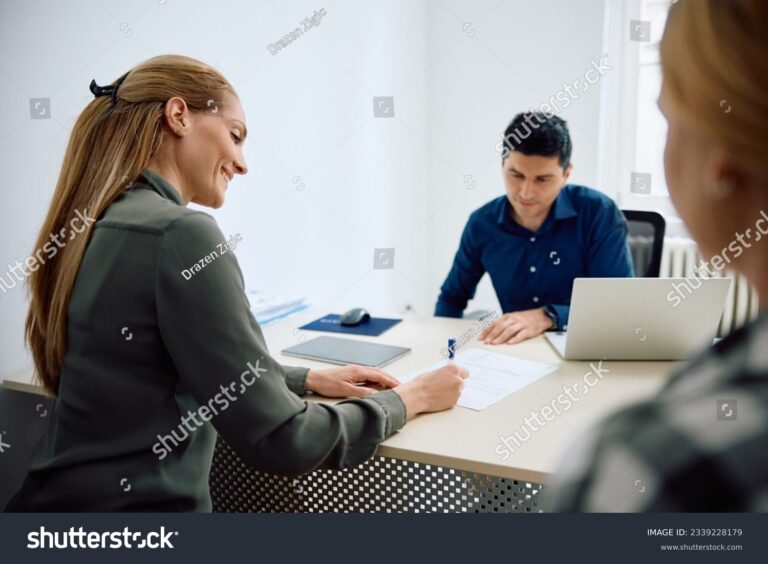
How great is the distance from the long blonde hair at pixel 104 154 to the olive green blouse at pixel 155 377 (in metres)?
0.06

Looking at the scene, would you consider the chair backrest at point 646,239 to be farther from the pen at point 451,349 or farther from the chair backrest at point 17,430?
the chair backrest at point 17,430

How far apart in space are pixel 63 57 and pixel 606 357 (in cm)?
159

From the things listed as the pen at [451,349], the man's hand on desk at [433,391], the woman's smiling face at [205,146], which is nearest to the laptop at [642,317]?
the pen at [451,349]

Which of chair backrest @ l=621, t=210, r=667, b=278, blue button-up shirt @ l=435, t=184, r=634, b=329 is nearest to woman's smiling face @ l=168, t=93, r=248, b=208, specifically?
blue button-up shirt @ l=435, t=184, r=634, b=329

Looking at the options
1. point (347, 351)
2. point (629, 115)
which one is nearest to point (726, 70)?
point (347, 351)

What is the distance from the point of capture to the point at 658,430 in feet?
1.10

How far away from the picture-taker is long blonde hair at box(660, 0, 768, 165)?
0.35m

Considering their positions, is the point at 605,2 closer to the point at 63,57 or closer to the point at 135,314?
the point at 63,57

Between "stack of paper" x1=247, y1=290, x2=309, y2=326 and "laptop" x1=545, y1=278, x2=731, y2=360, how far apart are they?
0.92 m

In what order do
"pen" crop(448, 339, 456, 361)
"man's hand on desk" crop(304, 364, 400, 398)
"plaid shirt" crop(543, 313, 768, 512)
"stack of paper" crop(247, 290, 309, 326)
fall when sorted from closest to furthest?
"plaid shirt" crop(543, 313, 768, 512) → "man's hand on desk" crop(304, 364, 400, 398) → "pen" crop(448, 339, 456, 361) → "stack of paper" crop(247, 290, 309, 326)

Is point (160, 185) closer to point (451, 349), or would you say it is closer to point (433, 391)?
point (433, 391)

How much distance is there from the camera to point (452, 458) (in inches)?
44.3

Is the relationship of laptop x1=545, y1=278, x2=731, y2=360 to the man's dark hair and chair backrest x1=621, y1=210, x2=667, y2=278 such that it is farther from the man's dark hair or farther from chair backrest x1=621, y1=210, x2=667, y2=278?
chair backrest x1=621, y1=210, x2=667, y2=278

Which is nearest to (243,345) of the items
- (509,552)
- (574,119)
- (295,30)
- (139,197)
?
(139,197)
